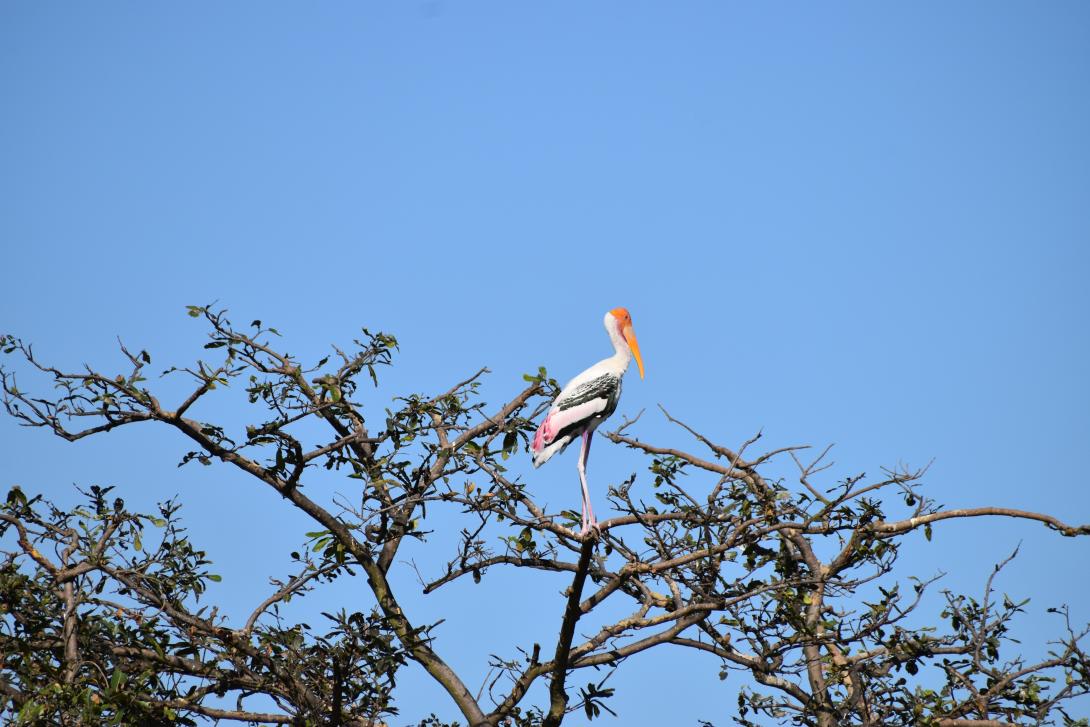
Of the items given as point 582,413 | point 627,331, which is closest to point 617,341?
point 627,331

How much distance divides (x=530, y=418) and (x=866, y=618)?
2.54 m

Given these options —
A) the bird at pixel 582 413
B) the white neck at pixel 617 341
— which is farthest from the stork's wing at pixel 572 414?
the white neck at pixel 617 341

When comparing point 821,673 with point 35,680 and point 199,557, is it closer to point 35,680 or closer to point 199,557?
point 199,557

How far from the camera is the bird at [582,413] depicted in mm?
9023

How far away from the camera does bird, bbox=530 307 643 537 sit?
9023 millimetres

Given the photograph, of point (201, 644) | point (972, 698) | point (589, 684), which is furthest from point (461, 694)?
point (972, 698)

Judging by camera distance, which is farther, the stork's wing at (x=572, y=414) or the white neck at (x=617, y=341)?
the white neck at (x=617, y=341)

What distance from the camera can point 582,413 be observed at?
359 inches

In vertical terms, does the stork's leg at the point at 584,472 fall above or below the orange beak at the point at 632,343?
below

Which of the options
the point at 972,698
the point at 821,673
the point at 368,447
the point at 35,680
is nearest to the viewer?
the point at 35,680

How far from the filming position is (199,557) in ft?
27.1

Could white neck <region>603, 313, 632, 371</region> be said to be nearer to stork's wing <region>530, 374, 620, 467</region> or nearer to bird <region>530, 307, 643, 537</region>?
bird <region>530, 307, 643, 537</region>

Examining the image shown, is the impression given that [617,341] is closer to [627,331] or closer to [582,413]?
[627,331]

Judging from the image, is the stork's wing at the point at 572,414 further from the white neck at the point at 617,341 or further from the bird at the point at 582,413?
the white neck at the point at 617,341
